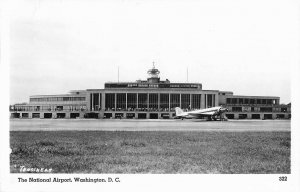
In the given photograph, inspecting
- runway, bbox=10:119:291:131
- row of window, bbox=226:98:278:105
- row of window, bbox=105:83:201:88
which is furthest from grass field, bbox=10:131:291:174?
row of window, bbox=226:98:278:105

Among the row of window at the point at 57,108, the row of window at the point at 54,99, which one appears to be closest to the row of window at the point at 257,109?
the row of window at the point at 57,108

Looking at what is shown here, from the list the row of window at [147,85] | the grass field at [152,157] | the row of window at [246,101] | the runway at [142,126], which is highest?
the row of window at [147,85]

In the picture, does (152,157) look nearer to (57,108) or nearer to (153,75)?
(57,108)

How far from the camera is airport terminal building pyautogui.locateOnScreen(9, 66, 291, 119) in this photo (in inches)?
2916

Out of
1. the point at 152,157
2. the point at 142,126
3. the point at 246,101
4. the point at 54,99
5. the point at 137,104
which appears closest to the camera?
the point at 152,157

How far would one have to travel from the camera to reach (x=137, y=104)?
7544 cm

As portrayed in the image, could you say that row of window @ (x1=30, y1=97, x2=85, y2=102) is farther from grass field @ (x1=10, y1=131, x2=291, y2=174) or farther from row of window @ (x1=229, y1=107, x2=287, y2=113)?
grass field @ (x1=10, y1=131, x2=291, y2=174)

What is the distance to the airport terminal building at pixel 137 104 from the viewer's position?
74062 millimetres

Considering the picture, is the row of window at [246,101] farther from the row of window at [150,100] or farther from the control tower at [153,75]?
the control tower at [153,75]

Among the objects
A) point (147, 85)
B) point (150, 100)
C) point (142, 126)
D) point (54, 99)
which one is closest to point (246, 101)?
point (150, 100)
